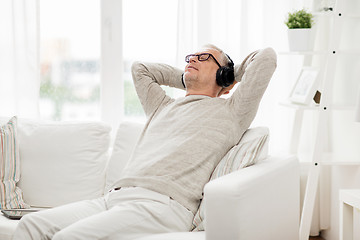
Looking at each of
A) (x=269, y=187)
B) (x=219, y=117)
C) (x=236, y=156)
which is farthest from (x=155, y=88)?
(x=269, y=187)

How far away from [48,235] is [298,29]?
5.92 ft

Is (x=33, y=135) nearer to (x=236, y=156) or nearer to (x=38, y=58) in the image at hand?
(x=38, y=58)

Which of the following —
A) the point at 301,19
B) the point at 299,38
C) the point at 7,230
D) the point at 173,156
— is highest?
the point at 301,19

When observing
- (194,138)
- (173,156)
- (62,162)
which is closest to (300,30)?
(194,138)

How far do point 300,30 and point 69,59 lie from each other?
156 centimetres

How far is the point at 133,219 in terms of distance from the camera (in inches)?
78.4

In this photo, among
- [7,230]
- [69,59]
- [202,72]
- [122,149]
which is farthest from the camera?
[69,59]

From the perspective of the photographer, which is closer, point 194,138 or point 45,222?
point 45,222

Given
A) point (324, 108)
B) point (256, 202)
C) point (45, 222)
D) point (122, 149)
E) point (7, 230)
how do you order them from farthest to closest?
point (324, 108) < point (122, 149) < point (7, 230) < point (45, 222) < point (256, 202)

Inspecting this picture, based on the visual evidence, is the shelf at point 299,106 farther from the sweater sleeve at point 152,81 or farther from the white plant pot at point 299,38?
the sweater sleeve at point 152,81

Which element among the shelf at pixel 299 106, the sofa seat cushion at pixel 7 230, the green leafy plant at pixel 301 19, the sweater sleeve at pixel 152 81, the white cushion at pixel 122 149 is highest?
the green leafy plant at pixel 301 19

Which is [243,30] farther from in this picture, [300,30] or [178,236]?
[178,236]

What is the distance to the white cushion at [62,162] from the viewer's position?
2.74m

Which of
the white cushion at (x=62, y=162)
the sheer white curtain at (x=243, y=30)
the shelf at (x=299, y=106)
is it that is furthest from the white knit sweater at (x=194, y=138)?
Answer: the sheer white curtain at (x=243, y=30)
